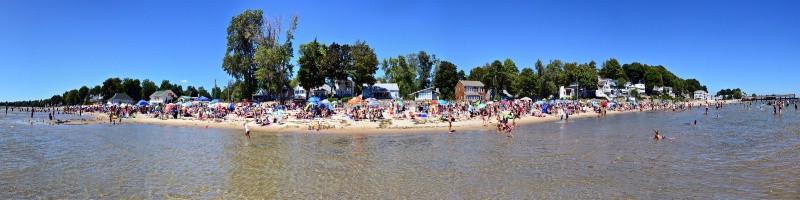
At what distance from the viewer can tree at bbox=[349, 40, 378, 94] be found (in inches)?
2606

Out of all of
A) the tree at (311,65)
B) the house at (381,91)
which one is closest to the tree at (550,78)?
the house at (381,91)

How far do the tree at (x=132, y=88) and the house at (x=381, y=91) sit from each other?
6676cm

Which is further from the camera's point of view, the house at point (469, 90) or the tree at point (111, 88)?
the tree at point (111, 88)

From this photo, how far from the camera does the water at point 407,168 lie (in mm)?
11227

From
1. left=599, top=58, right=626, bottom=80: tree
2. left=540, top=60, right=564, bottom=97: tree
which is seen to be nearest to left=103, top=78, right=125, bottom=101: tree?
left=540, top=60, right=564, bottom=97: tree

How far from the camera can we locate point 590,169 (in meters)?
14.0

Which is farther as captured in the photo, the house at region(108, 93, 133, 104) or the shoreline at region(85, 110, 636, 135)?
the house at region(108, 93, 133, 104)

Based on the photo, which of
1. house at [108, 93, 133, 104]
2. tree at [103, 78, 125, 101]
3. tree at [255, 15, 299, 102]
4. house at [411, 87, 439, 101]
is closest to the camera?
tree at [255, 15, 299, 102]

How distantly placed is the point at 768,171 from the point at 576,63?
86.5 metres

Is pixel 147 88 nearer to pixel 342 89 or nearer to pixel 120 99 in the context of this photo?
pixel 120 99

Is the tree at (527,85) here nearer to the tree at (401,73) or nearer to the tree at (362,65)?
the tree at (401,73)

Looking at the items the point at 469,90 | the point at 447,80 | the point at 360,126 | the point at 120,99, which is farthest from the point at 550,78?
the point at 120,99

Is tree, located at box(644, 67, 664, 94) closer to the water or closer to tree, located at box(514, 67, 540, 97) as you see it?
tree, located at box(514, 67, 540, 97)

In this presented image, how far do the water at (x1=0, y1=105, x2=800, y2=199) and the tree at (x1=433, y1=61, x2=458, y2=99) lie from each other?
58.2 metres
